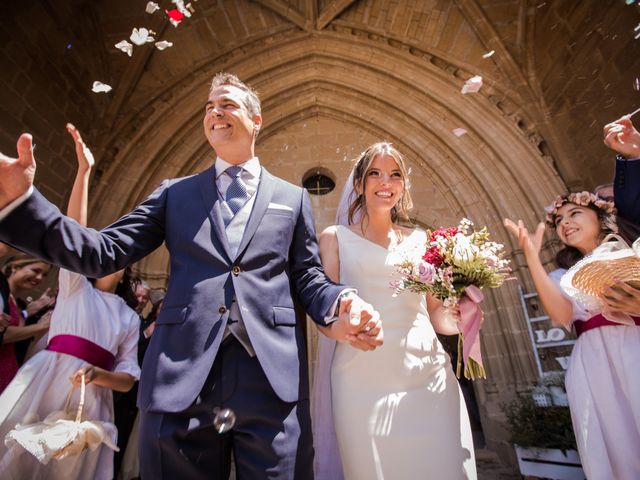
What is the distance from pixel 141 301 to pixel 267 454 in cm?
271

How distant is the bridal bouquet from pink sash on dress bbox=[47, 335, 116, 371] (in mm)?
1988

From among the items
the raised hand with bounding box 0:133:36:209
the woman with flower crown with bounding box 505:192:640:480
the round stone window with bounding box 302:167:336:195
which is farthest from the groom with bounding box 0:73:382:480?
the round stone window with bounding box 302:167:336:195

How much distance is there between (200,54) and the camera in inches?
257

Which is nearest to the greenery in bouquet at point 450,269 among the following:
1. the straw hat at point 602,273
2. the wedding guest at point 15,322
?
the straw hat at point 602,273

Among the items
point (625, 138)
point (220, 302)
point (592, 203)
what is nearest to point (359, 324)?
point (220, 302)

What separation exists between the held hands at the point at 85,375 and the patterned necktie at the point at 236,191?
1.50 meters

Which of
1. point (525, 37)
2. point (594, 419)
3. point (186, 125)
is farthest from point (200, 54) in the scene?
point (594, 419)

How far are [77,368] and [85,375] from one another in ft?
0.72

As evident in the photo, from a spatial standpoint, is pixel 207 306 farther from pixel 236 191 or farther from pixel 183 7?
pixel 183 7

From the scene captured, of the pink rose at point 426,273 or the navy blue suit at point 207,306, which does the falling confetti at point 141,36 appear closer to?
the navy blue suit at point 207,306

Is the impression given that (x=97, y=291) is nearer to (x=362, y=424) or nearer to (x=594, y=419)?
(x=362, y=424)

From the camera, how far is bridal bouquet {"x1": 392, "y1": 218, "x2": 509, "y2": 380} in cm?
178

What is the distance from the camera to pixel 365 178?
2.26 m

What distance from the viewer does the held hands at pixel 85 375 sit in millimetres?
2047
